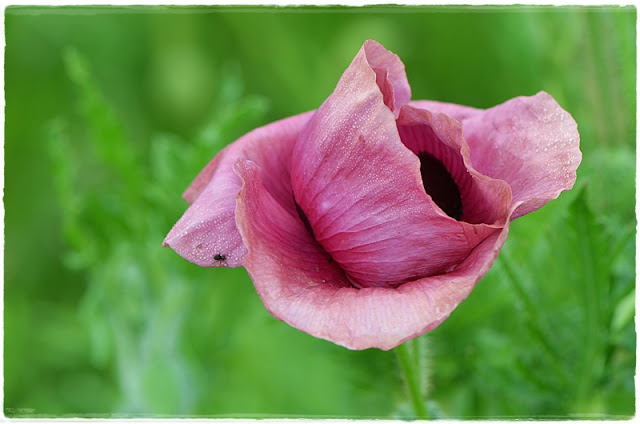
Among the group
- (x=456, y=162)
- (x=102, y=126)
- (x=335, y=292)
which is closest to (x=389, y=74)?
(x=456, y=162)

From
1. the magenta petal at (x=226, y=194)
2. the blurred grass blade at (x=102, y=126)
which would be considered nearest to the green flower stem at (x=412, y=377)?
the magenta petal at (x=226, y=194)

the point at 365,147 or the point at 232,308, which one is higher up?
the point at 365,147

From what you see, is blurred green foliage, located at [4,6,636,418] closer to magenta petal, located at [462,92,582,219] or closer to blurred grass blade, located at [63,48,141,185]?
blurred grass blade, located at [63,48,141,185]

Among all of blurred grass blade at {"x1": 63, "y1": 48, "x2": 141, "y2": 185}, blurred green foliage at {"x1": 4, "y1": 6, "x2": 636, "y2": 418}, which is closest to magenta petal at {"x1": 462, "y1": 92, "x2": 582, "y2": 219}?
blurred green foliage at {"x1": 4, "y1": 6, "x2": 636, "y2": 418}

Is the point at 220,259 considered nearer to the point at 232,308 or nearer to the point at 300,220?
the point at 300,220

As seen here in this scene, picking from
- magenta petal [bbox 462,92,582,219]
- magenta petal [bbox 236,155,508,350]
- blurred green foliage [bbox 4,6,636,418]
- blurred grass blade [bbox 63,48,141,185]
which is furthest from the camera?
blurred grass blade [bbox 63,48,141,185]

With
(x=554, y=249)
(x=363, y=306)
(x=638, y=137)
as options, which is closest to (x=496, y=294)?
(x=554, y=249)

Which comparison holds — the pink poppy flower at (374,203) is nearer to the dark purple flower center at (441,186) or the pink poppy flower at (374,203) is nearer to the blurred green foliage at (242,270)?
the dark purple flower center at (441,186)
